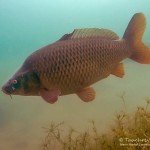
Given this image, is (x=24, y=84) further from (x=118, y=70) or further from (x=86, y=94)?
(x=118, y=70)

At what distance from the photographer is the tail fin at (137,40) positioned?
3876 mm

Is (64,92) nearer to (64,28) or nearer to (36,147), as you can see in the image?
(36,147)

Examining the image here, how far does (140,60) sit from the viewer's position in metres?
3.92

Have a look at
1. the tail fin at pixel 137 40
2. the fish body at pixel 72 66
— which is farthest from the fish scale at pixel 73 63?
the tail fin at pixel 137 40

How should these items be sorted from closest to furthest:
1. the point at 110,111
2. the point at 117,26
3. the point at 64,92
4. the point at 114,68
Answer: the point at 64,92 → the point at 114,68 → the point at 110,111 → the point at 117,26

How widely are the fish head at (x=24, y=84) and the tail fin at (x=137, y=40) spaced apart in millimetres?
1169

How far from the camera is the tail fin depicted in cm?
388

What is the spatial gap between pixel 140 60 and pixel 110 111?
474cm

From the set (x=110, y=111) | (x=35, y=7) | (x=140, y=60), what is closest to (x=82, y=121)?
(x=110, y=111)

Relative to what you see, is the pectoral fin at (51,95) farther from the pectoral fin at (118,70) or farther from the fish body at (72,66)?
the pectoral fin at (118,70)

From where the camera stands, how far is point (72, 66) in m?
3.49

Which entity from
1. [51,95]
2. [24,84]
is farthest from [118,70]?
[24,84]

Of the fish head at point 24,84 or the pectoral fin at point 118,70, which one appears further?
the pectoral fin at point 118,70

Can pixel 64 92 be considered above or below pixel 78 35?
below
